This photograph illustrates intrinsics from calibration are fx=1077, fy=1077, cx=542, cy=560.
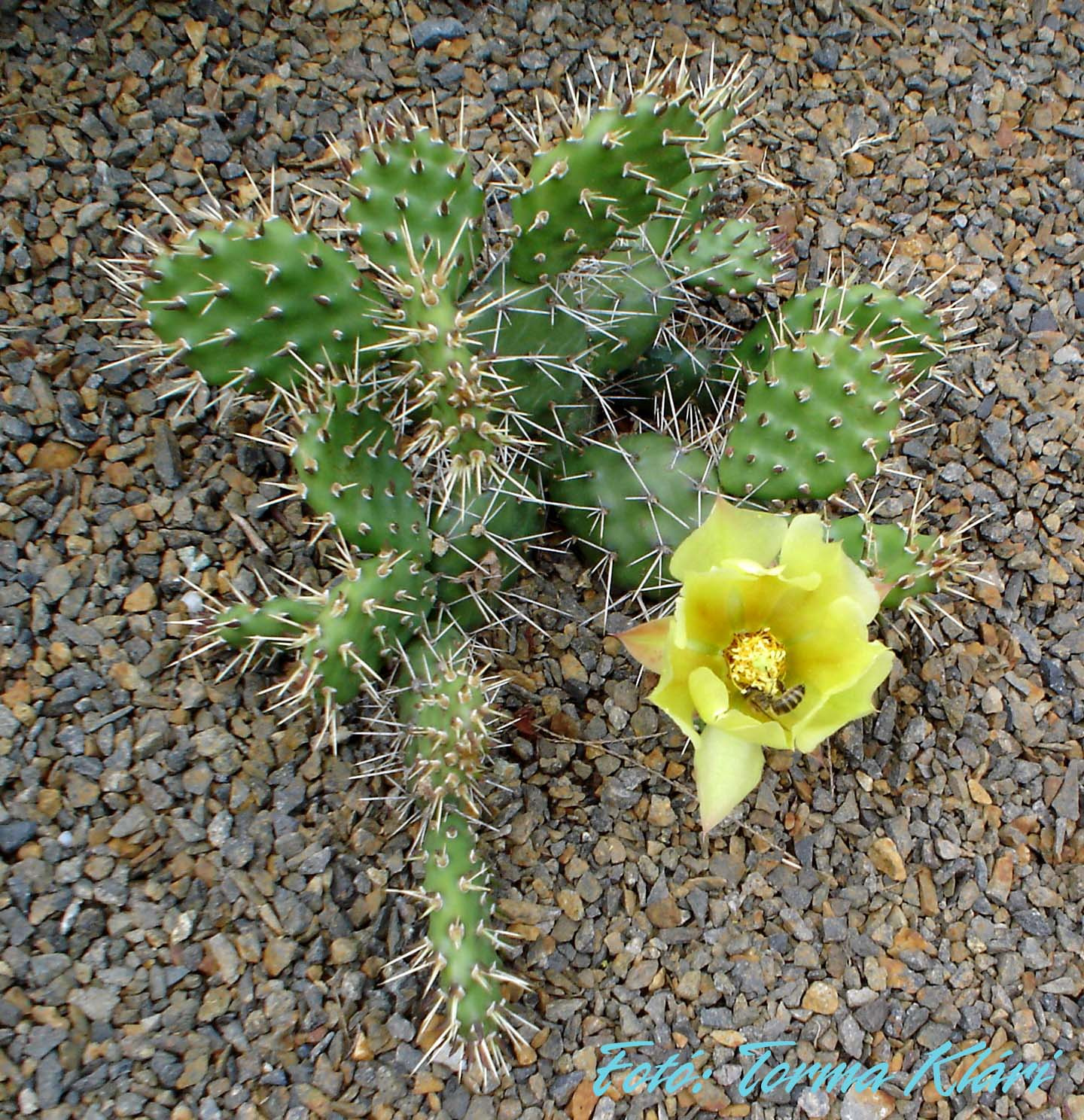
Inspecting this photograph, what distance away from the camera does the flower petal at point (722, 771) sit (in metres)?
1.68

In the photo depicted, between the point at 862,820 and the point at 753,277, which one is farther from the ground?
the point at 753,277

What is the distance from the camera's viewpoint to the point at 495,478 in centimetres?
214

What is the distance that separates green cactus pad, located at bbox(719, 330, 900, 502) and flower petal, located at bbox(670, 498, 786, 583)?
13.0 inches

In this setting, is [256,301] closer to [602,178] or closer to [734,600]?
[602,178]

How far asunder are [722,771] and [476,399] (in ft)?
2.42

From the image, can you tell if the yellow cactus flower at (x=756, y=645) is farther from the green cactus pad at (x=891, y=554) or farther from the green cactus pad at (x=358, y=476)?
the green cactus pad at (x=358, y=476)

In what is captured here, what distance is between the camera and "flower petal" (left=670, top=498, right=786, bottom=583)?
1.73 meters

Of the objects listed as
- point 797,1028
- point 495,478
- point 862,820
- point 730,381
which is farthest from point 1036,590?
point 495,478

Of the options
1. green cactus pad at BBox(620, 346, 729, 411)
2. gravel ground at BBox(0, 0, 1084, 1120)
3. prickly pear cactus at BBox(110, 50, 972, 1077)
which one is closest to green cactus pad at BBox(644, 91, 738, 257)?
prickly pear cactus at BBox(110, 50, 972, 1077)

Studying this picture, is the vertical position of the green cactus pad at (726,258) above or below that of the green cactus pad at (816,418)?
above

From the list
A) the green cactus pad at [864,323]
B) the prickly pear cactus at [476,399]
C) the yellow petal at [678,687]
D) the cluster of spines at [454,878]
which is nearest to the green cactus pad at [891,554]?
the prickly pear cactus at [476,399]

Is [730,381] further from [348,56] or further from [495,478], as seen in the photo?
[348,56]

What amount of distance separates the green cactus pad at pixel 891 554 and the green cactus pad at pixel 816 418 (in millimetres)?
98

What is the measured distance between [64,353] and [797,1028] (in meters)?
2.05
